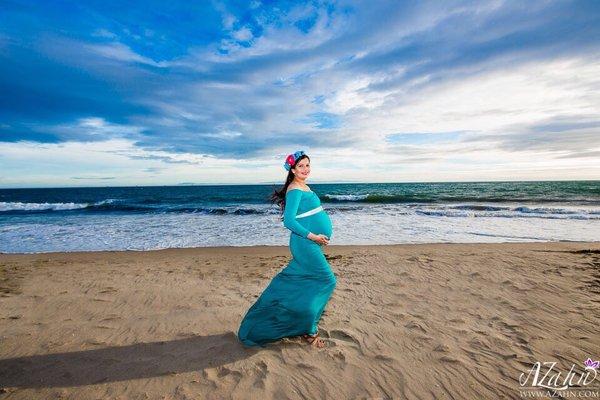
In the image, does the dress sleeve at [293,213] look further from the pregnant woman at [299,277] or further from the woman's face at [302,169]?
the woman's face at [302,169]

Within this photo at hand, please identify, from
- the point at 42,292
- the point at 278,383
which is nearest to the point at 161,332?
the point at 278,383

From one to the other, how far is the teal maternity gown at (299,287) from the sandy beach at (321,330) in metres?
0.26

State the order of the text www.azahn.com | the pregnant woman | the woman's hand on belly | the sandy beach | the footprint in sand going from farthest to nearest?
the footprint in sand → the pregnant woman → the woman's hand on belly → the sandy beach → the text www.azahn.com

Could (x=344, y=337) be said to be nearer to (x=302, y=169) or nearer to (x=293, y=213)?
(x=293, y=213)

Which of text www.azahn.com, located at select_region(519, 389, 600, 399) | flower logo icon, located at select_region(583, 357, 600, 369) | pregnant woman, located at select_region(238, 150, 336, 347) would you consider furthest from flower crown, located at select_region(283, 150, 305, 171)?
flower logo icon, located at select_region(583, 357, 600, 369)

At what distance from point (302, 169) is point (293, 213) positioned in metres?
0.52

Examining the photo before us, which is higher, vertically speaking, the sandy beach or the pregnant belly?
the pregnant belly

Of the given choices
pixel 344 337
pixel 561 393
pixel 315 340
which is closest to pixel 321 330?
pixel 344 337

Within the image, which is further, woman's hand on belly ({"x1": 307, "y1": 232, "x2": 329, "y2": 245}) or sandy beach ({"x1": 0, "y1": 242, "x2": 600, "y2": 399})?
woman's hand on belly ({"x1": 307, "y1": 232, "x2": 329, "y2": 245})

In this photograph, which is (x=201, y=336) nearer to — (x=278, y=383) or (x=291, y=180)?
(x=278, y=383)

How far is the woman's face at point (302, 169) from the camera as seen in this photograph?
3.48 meters

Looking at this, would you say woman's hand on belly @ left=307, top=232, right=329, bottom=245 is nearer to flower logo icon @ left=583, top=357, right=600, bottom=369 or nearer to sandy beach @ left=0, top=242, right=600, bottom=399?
sandy beach @ left=0, top=242, right=600, bottom=399

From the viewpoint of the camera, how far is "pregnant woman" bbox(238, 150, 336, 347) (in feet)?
11.3

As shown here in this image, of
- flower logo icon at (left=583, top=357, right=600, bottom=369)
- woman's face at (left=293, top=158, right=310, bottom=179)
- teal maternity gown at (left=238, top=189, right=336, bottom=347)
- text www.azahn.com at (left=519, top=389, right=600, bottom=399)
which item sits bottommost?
text www.azahn.com at (left=519, top=389, right=600, bottom=399)
